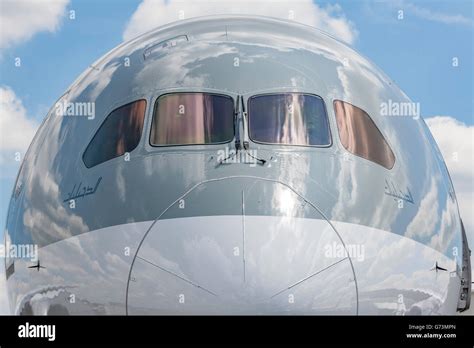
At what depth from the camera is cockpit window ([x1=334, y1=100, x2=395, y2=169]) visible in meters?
8.90

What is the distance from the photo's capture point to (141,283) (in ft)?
25.8

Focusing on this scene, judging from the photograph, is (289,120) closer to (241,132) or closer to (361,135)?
(241,132)

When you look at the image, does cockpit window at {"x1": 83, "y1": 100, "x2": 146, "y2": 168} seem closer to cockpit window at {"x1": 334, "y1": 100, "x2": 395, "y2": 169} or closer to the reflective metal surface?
the reflective metal surface

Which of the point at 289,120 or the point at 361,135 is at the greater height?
the point at 289,120

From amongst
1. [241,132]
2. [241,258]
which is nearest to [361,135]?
[241,132]

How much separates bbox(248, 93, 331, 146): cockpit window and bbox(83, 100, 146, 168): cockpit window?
1.13 meters

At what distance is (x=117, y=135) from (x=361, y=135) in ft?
8.03

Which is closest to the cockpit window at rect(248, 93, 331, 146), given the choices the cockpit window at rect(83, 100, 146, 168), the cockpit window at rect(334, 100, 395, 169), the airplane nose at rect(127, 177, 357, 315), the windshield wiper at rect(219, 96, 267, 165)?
the windshield wiper at rect(219, 96, 267, 165)

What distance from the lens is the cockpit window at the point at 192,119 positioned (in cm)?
865

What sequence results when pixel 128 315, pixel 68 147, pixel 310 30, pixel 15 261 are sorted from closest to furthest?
pixel 128 315 < pixel 68 147 < pixel 15 261 < pixel 310 30

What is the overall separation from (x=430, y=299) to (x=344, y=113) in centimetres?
207

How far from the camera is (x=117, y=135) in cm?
902
